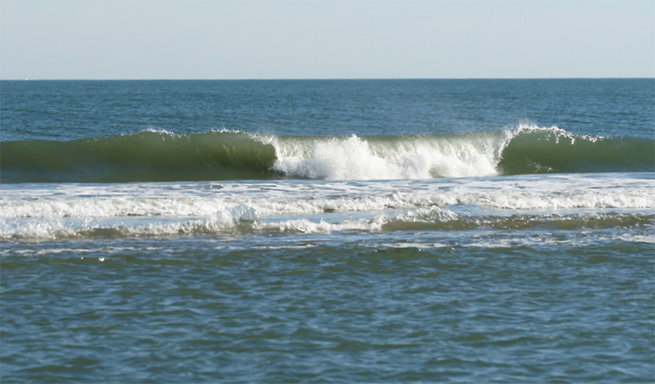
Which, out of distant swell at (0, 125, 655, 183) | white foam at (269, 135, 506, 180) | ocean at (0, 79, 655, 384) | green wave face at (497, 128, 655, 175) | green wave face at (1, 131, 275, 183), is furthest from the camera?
green wave face at (497, 128, 655, 175)

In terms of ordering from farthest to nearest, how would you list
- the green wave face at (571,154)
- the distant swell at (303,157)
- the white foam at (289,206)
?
the green wave face at (571,154) → the distant swell at (303,157) → the white foam at (289,206)

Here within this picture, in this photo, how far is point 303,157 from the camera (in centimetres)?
2755

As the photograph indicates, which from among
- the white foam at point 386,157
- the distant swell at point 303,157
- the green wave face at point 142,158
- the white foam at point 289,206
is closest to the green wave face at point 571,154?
the distant swell at point 303,157

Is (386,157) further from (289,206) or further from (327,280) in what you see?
(327,280)

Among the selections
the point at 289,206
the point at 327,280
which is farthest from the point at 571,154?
the point at 327,280

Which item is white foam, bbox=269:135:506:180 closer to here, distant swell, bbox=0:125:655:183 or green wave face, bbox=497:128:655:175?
distant swell, bbox=0:125:655:183

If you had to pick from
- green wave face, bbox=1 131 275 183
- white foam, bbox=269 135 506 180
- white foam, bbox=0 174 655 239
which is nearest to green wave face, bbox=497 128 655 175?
white foam, bbox=269 135 506 180

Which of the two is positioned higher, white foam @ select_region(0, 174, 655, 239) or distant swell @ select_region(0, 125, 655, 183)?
distant swell @ select_region(0, 125, 655, 183)

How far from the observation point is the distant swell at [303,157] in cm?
2583

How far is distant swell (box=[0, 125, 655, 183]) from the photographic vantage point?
25.8m

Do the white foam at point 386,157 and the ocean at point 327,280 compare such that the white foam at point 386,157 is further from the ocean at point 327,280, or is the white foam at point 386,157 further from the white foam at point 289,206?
the white foam at point 289,206

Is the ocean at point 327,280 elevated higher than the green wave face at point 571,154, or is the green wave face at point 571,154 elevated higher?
the green wave face at point 571,154

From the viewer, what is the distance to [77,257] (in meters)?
11.5

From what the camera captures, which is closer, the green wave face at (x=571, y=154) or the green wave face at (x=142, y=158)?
the green wave face at (x=142, y=158)
